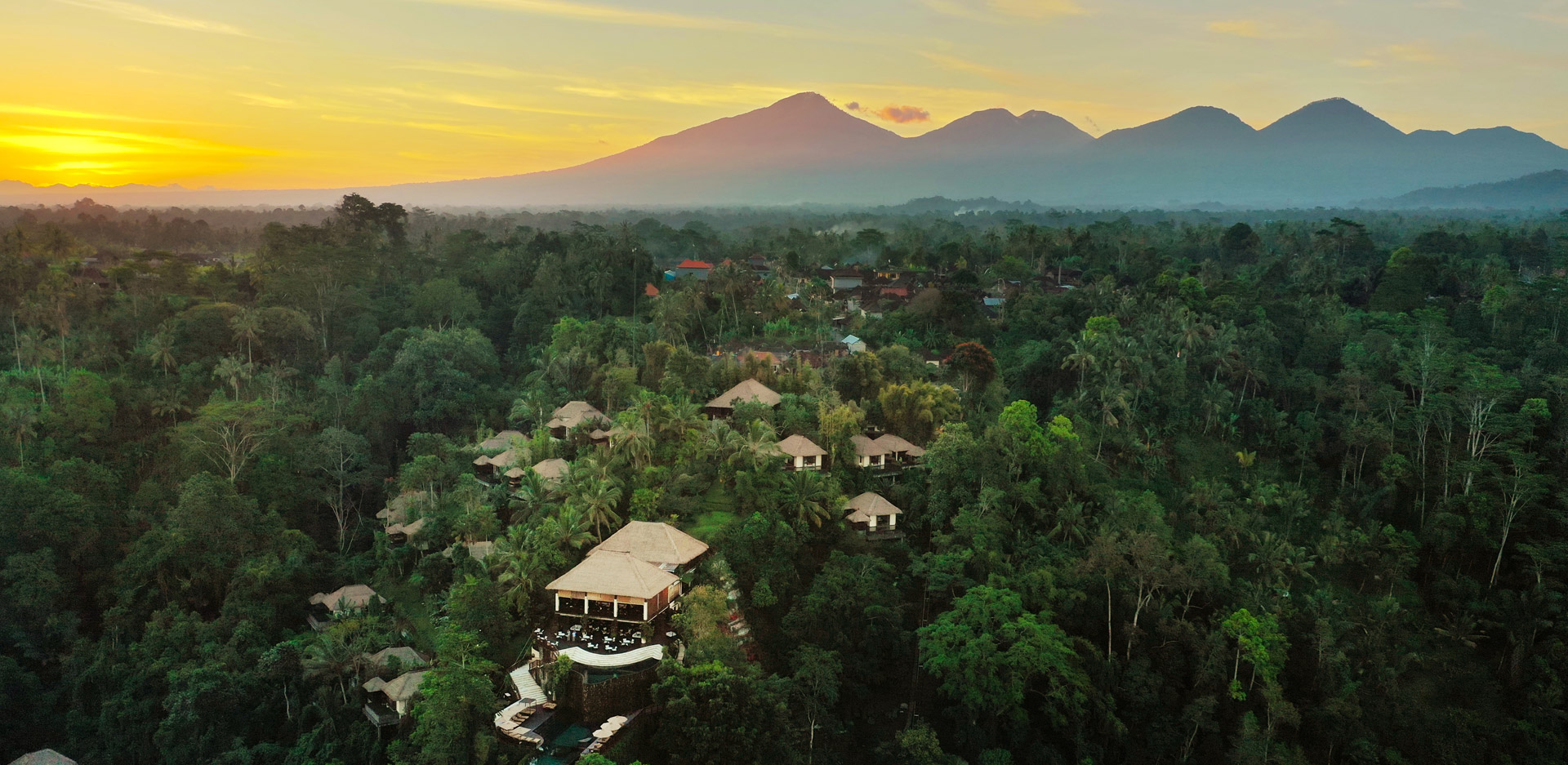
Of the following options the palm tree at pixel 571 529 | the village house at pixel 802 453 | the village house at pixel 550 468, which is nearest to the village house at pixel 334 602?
the village house at pixel 550 468

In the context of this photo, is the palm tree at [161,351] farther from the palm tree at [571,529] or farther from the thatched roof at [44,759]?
the palm tree at [571,529]

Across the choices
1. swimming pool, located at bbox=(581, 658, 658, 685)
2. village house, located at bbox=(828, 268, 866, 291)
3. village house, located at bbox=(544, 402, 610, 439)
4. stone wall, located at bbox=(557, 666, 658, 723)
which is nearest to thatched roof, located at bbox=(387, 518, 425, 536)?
village house, located at bbox=(544, 402, 610, 439)

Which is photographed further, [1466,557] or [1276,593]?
[1466,557]

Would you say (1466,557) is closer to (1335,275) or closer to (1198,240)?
(1335,275)

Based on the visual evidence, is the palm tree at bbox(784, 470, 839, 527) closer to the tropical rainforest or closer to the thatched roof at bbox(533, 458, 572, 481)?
the tropical rainforest

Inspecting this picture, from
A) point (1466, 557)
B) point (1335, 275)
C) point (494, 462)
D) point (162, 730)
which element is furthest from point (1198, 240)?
point (162, 730)

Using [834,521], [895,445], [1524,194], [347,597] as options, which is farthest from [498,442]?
[1524,194]

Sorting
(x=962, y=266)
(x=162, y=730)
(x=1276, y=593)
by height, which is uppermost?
(x=962, y=266)
